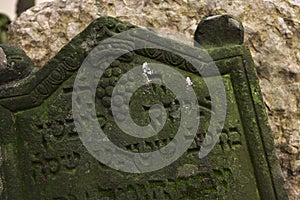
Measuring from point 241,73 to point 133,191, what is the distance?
0.61 meters

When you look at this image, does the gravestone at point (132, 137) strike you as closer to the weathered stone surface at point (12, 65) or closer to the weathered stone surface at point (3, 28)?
the weathered stone surface at point (12, 65)

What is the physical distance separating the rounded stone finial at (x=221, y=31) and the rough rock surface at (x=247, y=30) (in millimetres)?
289

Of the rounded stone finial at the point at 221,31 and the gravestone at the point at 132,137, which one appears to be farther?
the rounded stone finial at the point at 221,31

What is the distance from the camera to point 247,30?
95.2 inches

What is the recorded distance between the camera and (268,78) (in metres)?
2.36

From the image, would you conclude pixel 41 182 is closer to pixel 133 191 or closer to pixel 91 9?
pixel 133 191

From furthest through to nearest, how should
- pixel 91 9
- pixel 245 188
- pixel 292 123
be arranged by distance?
pixel 91 9, pixel 292 123, pixel 245 188

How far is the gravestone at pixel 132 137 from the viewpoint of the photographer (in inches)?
73.9

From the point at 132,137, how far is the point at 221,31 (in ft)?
1.82

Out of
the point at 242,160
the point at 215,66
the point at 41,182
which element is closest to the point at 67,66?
the point at 41,182

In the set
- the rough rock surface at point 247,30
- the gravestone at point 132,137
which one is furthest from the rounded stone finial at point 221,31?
the rough rock surface at point 247,30

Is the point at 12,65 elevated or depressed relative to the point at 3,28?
elevated

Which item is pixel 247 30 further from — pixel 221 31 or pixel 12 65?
pixel 12 65

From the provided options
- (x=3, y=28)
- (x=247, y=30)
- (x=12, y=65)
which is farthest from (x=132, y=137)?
(x=3, y=28)
